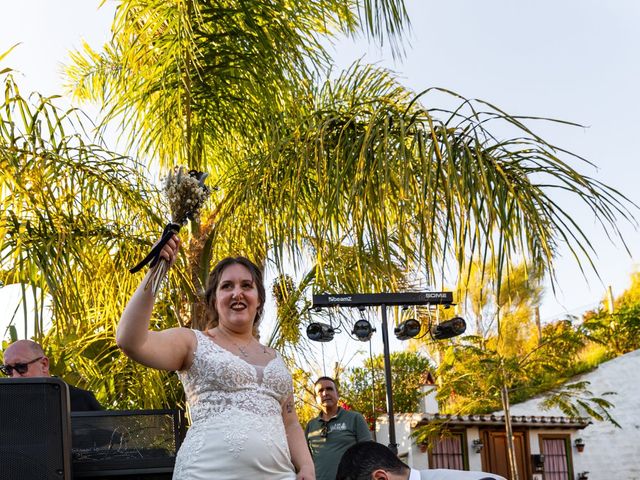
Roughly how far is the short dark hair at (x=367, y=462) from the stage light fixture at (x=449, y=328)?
5.36 meters

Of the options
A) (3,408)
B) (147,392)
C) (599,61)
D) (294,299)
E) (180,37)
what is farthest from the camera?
(599,61)

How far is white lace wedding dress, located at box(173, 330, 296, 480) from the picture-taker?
7.66 feet

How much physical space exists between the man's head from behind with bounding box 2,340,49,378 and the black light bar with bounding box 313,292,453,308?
235 cm

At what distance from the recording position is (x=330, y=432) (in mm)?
6070

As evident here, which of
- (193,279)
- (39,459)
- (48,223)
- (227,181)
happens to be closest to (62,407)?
(39,459)

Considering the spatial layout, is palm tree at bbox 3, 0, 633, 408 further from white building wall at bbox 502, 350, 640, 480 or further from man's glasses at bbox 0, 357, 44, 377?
white building wall at bbox 502, 350, 640, 480

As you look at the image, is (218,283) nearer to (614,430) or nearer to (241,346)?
(241,346)

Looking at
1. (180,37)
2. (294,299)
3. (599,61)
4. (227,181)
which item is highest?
(599,61)

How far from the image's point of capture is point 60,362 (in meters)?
6.22

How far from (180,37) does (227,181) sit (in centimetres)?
110

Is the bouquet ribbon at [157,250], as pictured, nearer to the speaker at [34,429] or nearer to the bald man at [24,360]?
the speaker at [34,429]

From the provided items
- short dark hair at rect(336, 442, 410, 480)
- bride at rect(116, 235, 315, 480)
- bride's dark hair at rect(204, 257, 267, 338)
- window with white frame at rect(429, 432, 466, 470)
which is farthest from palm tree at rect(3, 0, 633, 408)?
window with white frame at rect(429, 432, 466, 470)

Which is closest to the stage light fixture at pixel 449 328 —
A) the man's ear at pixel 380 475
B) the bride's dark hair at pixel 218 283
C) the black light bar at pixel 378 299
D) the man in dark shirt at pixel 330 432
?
the black light bar at pixel 378 299

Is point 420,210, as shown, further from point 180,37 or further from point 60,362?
point 60,362
